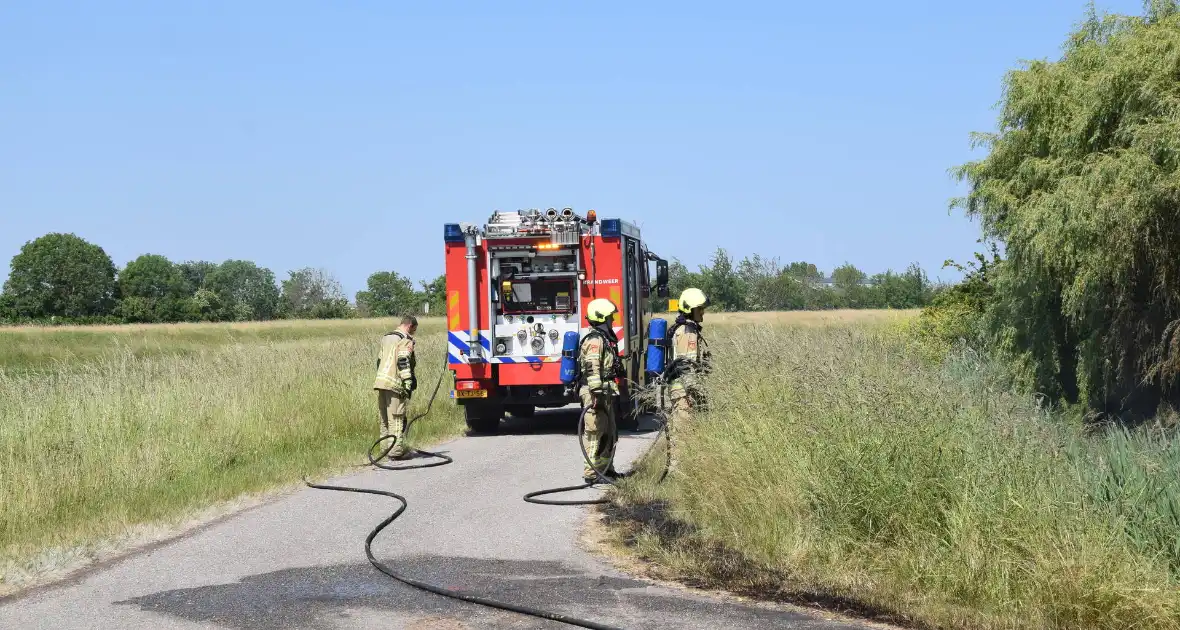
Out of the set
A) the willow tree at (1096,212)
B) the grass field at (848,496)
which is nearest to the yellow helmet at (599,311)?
the grass field at (848,496)

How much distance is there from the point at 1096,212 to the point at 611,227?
20.3ft

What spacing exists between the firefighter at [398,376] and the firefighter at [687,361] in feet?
12.1

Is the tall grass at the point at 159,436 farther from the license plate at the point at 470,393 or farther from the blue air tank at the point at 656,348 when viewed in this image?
the blue air tank at the point at 656,348

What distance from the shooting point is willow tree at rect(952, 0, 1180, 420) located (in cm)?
1344

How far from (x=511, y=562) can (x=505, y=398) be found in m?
8.40

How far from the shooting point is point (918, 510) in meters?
6.90

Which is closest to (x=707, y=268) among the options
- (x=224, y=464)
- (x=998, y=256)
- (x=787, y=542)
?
(x=998, y=256)

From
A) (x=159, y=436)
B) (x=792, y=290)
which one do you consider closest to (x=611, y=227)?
(x=159, y=436)

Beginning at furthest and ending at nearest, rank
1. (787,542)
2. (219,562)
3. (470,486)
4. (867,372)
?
(470,486), (867,372), (219,562), (787,542)

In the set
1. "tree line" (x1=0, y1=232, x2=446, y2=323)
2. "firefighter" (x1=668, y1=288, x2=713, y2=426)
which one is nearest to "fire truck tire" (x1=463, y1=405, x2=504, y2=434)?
"firefighter" (x1=668, y1=288, x2=713, y2=426)

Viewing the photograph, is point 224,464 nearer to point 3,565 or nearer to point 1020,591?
point 3,565

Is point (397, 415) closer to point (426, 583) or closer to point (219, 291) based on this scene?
point (426, 583)

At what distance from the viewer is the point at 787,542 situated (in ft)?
23.8

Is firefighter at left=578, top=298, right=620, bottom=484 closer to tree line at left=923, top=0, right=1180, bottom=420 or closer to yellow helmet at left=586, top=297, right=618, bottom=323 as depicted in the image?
yellow helmet at left=586, top=297, right=618, bottom=323
